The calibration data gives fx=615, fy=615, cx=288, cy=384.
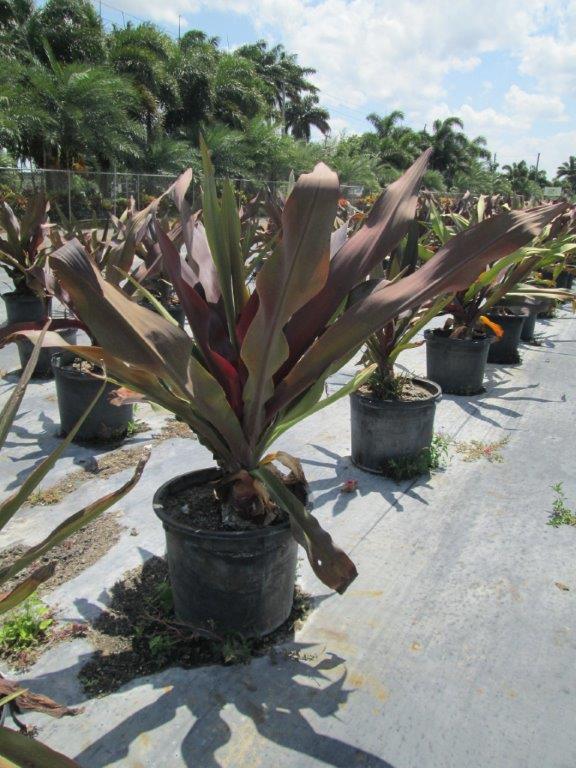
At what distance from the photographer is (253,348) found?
1.49m

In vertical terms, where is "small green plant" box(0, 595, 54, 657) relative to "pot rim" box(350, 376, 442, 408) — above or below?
below

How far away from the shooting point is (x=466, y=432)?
12.1 feet

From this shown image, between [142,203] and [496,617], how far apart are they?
1836 cm

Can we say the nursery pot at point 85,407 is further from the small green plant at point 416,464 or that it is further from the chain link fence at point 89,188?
the chain link fence at point 89,188

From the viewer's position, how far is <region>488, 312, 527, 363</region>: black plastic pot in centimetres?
520

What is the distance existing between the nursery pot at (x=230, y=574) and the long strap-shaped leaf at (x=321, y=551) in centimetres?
16

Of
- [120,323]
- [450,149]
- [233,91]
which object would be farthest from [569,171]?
[120,323]

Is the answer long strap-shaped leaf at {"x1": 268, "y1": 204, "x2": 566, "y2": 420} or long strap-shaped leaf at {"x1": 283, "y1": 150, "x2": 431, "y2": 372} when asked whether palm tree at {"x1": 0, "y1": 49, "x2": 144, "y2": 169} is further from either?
long strap-shaped leaf at {"x1": 268, "y1": 204, "x2": 566, "y2": 420}

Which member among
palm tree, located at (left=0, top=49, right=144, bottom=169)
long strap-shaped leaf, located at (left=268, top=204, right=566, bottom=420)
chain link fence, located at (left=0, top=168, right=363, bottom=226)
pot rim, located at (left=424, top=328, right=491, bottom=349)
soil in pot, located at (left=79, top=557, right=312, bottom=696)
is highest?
palm tree, located at (left=0, top=49, right=144, bottom=169)

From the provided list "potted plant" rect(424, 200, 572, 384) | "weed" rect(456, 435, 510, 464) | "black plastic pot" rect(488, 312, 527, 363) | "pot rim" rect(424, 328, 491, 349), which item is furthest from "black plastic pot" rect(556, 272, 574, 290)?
"weed" rect(456, 435, 510, 464)

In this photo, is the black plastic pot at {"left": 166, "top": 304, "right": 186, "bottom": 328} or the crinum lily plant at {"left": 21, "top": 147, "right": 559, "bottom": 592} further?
the black plastic pot at {"left": 166, "top": 304, "right": 186, "bottom": 328}

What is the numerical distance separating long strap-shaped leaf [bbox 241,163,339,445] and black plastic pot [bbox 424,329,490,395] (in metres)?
3.03

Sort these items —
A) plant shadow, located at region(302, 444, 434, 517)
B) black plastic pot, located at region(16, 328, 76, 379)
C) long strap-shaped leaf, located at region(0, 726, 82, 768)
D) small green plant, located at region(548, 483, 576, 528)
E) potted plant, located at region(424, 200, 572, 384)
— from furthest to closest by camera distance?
potted plant, located at region(424, 200, 572, 384) < black plastic pot, located at region(16, 328, 76, 379) < plant shadow, located at region(302, 444, 434, 517) < small green plant, located at region(548, 483, 576, 528) < long strap-shaped leaf, located at region(0, 726, 82, 768)

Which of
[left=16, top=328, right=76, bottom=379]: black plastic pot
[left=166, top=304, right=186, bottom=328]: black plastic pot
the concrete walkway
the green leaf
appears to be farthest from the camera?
[left=166, top=304, right=186, bottom=328]: black plastic pot
